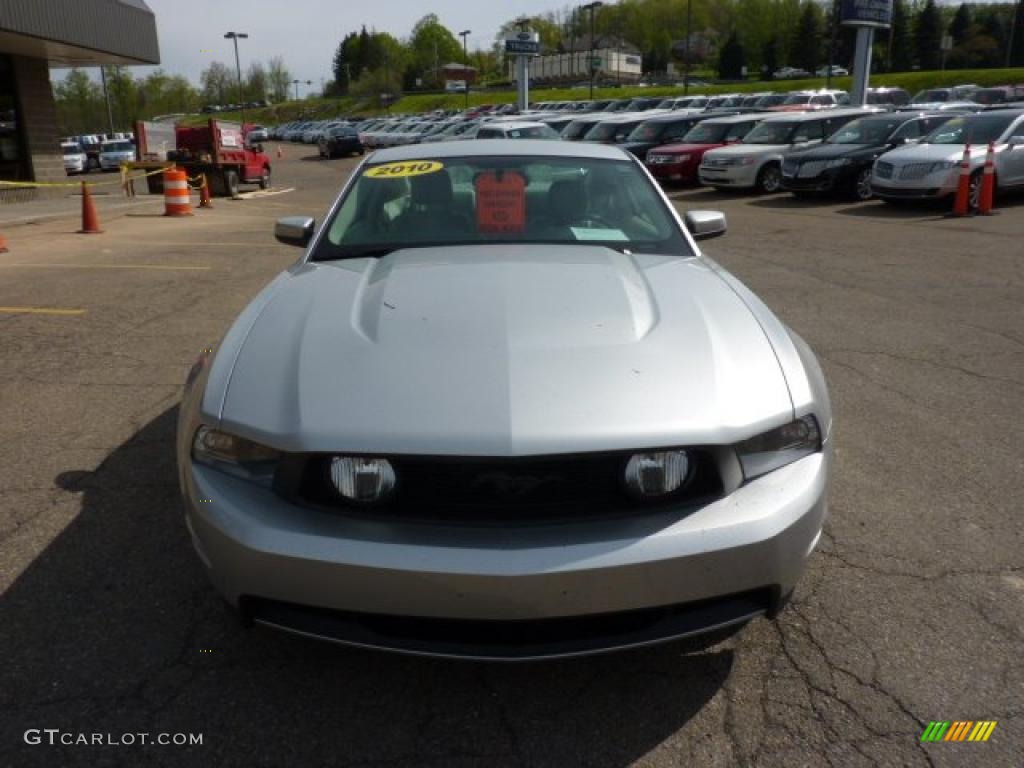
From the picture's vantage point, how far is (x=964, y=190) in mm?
13156

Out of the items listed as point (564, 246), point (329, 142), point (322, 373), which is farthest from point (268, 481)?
point (329, 142)

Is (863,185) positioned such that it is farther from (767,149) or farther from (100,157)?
(100,157)

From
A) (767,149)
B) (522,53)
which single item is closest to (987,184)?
(767,149)

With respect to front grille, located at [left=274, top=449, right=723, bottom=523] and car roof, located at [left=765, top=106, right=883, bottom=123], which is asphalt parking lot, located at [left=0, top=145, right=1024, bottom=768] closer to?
front grille, located at [left=274, top=449, right=723, bottom=523]

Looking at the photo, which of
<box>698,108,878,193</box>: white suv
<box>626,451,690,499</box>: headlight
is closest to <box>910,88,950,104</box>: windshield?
<box>698,108,878,193</box>: white suv

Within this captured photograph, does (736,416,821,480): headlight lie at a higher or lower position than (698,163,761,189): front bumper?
higher

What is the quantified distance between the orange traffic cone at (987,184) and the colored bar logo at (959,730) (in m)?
13.1

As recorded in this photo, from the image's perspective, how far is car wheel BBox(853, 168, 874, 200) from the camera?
50.5 feet

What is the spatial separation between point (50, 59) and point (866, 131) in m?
19.1

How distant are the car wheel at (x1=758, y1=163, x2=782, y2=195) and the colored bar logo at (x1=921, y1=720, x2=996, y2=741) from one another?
16.4 meters

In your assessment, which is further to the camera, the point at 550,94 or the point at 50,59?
the point at 550,94

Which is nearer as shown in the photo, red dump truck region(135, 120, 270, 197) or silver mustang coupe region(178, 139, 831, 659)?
silver mustang coupe region(178, 139, 831, 659)

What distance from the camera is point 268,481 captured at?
2.21 metres

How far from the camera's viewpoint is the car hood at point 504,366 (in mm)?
2078
